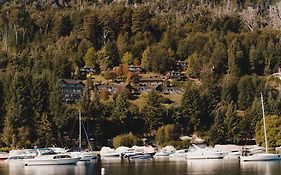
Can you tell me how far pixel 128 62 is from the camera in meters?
174

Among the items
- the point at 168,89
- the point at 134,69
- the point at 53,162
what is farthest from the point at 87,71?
the point at 53,162

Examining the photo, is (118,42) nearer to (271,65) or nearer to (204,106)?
(271,65)

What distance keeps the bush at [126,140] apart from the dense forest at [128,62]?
15.5 ft

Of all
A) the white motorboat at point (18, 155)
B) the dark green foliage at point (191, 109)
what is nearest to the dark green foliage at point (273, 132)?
the dark green foliage at point (191, 109)

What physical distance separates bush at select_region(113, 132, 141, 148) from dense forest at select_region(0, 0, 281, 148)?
473 cm

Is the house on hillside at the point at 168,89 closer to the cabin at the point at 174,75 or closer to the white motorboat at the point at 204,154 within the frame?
the cabin at the point at 174,75

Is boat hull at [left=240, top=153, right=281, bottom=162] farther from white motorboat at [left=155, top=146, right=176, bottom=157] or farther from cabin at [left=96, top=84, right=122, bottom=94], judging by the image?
cabin at [left=96, top=84, right=122, bottom=94]

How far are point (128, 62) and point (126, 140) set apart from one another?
5743cm

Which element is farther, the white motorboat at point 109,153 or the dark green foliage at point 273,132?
the dark green foliage at point 273,132

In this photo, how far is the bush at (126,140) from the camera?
11888 centimetres

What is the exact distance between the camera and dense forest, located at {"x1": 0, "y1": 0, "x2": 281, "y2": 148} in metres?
120

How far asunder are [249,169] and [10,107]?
193 ft

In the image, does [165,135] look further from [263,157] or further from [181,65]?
[181,65]

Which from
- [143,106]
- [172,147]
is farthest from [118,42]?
[172,147]
